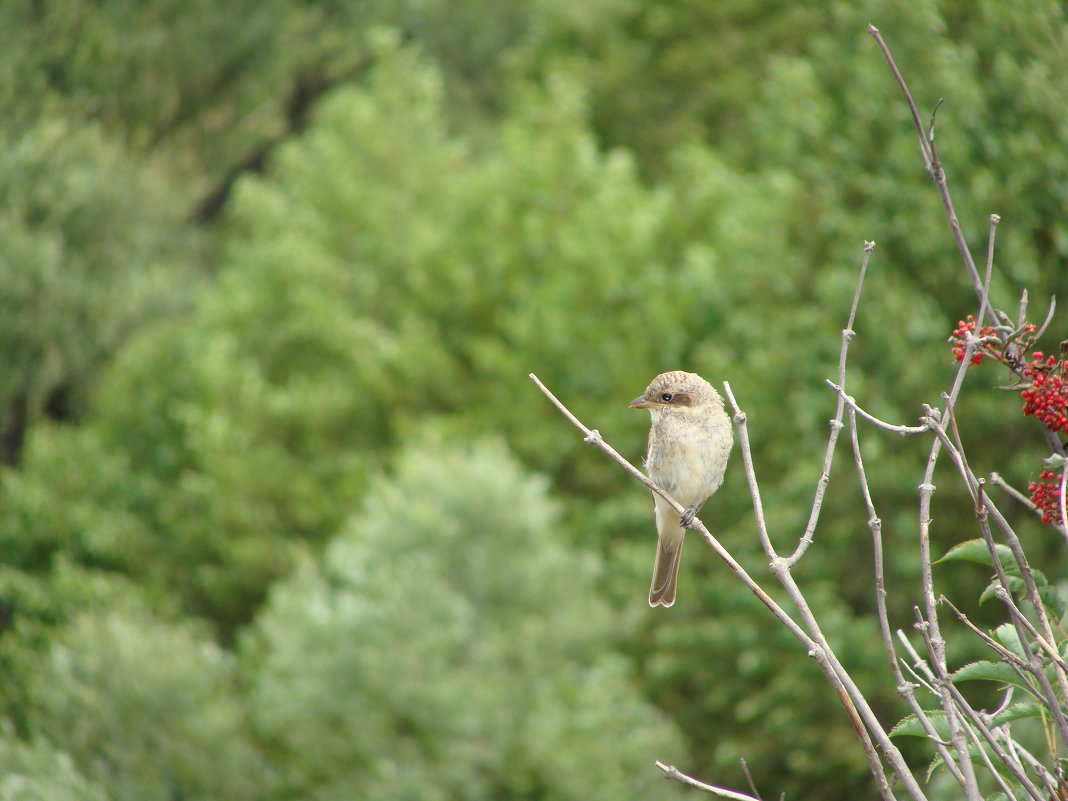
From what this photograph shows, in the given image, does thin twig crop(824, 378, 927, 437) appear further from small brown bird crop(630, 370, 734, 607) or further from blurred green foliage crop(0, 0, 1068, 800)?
blurred green foliage crop(0, 0, 1068, 800)

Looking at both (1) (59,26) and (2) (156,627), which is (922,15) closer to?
(2) (156,627)

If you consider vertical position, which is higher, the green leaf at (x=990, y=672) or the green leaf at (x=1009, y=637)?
the green leaf at (x=990, y=672)

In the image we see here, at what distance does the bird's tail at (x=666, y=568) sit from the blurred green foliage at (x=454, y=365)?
155 inches

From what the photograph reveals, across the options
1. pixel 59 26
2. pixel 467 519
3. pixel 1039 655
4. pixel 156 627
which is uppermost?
pixel 1039 655

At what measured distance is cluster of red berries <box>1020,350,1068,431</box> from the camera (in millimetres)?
2629

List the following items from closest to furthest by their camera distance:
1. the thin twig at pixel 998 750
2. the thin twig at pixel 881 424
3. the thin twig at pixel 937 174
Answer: the thin twig at pixel 998 750
the thin twig at pixel 881 424
the thin twig at pixel 937 174

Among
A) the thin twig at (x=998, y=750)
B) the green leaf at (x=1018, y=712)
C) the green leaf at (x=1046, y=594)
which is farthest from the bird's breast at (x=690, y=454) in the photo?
the thin twig at (x=998, y=750)

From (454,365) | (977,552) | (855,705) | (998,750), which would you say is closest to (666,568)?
(977,552)

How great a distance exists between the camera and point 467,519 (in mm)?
11156

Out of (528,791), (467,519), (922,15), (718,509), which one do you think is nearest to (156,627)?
(467,519)

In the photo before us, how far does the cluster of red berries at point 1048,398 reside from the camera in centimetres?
263

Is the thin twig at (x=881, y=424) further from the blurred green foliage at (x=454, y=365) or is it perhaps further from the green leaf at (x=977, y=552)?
the blurred green foliage at (x=454, y=365)

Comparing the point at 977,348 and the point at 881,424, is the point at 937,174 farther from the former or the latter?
the point at 881,424

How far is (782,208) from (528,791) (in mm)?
6630
